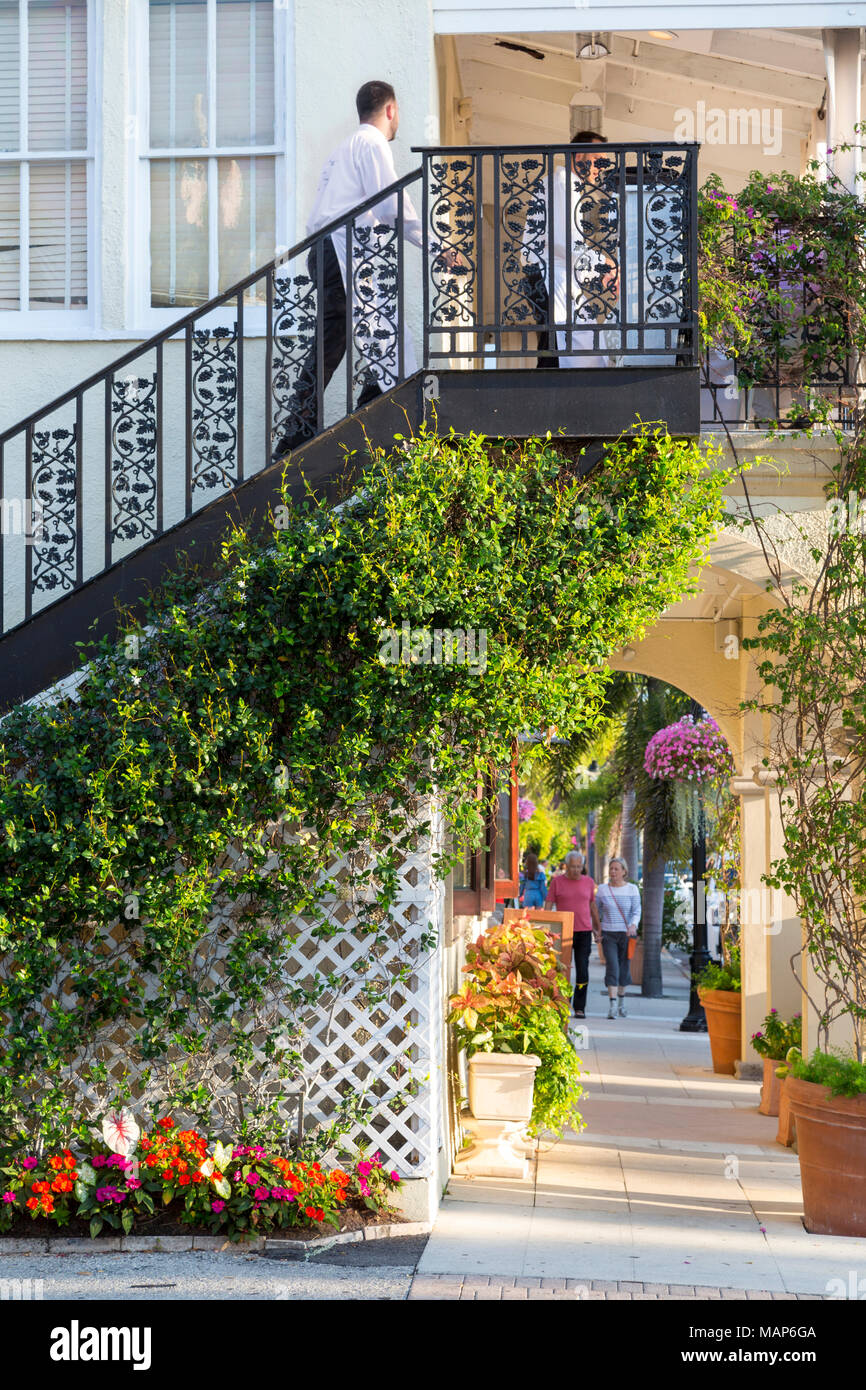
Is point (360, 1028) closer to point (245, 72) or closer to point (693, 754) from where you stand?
point (245, 72)

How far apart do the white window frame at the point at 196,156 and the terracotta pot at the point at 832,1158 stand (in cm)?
516

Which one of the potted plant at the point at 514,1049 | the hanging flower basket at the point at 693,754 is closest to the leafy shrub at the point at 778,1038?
the potted plant at the point at 514,1049

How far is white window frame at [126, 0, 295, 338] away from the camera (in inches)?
335

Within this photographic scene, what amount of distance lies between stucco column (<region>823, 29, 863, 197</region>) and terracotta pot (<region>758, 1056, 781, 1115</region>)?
6.02m

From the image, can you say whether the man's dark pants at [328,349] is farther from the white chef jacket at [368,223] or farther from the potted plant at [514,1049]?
the potted plant at [514,1049]

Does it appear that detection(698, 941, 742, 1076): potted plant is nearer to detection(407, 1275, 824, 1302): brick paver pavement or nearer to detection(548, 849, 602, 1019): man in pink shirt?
detection(548, 849, 602, 1019): man in pink shirt

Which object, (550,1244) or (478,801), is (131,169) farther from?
(550,1244)

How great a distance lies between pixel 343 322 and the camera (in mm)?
7656

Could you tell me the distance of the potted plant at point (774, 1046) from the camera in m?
10.4


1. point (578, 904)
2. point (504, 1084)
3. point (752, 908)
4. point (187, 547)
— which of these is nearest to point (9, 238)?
point (187, 547)

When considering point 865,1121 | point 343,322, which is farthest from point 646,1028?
point 343,322

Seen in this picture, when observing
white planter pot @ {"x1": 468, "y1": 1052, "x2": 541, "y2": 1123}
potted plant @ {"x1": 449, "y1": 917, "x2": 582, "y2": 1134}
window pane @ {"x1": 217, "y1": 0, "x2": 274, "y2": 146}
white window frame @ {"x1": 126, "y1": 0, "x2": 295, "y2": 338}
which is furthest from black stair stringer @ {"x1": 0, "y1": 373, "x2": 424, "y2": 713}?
white planter pot @ {"x1": 468, "y1": 1052, "x2": 541, "y2": 1123}

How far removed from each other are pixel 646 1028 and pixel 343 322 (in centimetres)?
1137

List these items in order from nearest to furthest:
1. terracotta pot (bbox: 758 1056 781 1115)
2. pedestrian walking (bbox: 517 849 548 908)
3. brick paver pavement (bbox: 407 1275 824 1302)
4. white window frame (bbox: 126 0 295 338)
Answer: brick paver pavement (bbox: 407 1275 824 1302) < white window frame (bbox: 126 0 295 338) < terracotta pot (bbox: 758 1056 781 1115) < pedestrian walking (bbox: 517 849 548 908)
